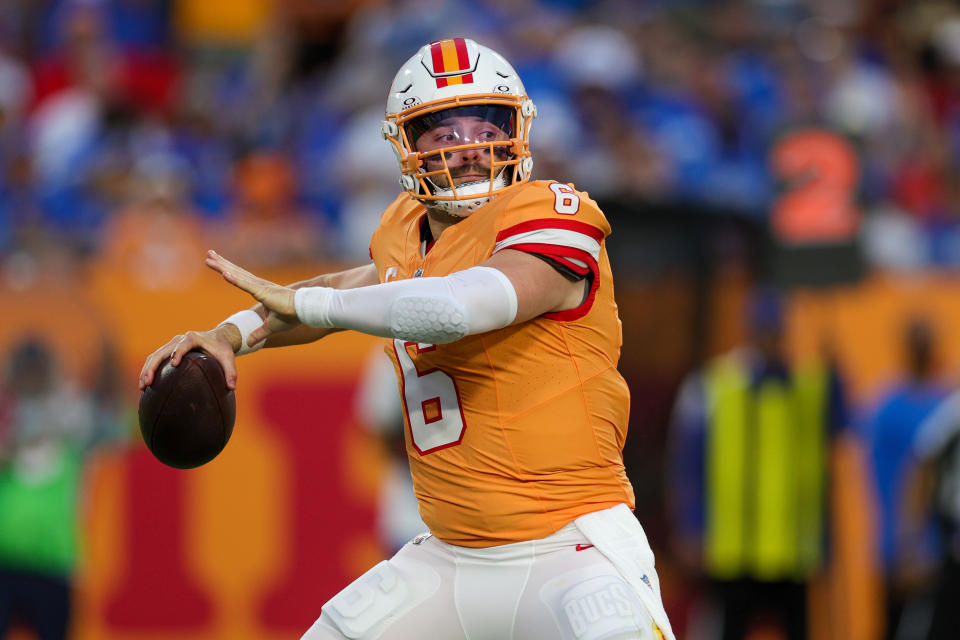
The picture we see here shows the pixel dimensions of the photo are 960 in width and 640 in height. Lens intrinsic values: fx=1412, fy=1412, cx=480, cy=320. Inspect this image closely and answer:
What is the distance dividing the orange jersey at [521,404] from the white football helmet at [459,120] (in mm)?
87

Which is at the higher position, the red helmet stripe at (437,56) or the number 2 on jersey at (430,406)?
the red helmet stripe at (437,56)

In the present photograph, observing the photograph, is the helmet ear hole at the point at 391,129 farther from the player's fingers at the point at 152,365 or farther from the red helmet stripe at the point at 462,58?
the player's fingers at the point at 152,365

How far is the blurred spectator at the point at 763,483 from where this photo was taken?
7.13 meters

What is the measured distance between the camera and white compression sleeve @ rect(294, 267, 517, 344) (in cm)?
311

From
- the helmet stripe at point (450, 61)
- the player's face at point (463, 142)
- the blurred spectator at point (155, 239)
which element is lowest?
the player's face at point (463, 142)

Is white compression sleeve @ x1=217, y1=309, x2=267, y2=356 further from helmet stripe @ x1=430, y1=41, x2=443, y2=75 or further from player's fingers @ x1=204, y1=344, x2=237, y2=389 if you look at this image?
helmet stripe @ x1=430, y1=41, x2=443, y2=75

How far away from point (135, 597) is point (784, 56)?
5.08 meters

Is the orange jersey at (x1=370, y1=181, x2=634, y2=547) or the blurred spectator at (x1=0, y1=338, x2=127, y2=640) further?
the blurred spectator at (x1=0, y1=338, x2=127, y2=640)

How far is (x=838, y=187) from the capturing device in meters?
7.59

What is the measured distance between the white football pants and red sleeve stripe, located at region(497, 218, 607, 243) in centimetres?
68

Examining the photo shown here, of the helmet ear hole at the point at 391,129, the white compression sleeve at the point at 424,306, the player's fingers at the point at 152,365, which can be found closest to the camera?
the white compression sleeve at the point at 424,306

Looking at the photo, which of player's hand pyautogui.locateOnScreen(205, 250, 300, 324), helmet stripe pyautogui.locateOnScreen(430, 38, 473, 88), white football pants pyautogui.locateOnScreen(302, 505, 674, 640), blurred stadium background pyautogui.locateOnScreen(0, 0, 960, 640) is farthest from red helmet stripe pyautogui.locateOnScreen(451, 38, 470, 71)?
blurred stadium background pyautogui.locateOnScreen(0, 0, 960, 640)

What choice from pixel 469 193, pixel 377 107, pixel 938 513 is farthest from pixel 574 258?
pixel 377 107

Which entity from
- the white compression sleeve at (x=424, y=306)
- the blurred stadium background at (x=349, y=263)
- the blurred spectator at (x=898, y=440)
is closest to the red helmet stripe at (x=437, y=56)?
the white compression sleeve at (x=424, y=306)
